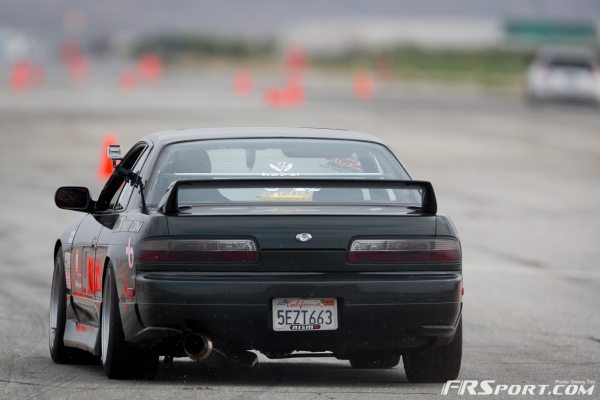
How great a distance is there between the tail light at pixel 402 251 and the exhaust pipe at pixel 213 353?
0.78 m

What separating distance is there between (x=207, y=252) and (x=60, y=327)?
2.06 m

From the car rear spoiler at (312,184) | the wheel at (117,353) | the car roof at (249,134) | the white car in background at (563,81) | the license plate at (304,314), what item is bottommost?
the white car in background at (563,81)

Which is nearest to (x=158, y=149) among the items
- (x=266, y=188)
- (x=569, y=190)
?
(x=266, y=188)

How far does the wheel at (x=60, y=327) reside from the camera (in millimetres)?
9117

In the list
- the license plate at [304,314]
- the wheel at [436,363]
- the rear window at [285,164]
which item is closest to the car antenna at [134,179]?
the rear window at [285,164]

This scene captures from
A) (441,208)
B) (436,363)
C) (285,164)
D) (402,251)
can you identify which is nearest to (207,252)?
(402,251)

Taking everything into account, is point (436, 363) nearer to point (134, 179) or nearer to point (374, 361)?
point (374, 361)

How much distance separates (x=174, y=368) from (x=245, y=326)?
1.44 meters

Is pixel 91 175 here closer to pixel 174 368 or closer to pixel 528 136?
pixel 528 136

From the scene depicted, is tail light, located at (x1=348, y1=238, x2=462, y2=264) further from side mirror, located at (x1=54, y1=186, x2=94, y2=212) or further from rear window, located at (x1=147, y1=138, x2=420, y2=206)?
side mirror, located at (x1=54, y1=186, x2=94, y2=212)

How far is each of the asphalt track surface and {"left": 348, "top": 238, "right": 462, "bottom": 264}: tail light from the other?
68 cm

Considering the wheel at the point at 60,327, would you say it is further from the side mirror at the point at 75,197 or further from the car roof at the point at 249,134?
the car roof at the point at 249,134

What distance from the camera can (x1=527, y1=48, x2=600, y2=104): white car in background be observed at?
150 feet

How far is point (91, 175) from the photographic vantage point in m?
24.3
